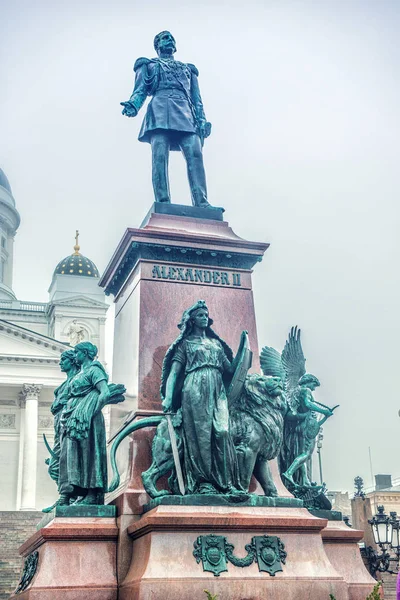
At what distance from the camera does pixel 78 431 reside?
302 inches

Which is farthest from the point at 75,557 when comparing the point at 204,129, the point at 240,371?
the point at 204,129

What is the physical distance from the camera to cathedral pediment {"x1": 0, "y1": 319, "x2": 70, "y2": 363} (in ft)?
195

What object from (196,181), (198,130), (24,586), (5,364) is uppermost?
(5,364)

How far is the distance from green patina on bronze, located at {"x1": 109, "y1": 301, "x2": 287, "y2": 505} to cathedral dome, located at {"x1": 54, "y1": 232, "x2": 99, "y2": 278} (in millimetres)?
62485

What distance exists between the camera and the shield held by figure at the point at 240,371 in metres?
7.87

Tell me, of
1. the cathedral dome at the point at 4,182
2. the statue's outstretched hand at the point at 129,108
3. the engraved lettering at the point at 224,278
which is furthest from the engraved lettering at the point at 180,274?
the cathedral dome at the point at 4,182

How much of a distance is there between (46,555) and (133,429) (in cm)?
135

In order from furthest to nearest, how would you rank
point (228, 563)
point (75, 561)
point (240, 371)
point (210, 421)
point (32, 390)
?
point (32, 390), point (240, 371), point (210, 421), point (75, 561), point (228, 563)

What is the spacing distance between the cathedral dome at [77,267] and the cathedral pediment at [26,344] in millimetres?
10476

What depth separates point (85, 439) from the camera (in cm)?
768

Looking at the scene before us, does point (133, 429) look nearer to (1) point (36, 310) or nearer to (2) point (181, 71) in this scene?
(2) point (181, 71)

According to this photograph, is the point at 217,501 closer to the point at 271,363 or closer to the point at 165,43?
the point at 271,363

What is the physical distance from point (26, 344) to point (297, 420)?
52.8m

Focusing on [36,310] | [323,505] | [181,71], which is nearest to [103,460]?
[323,505]
